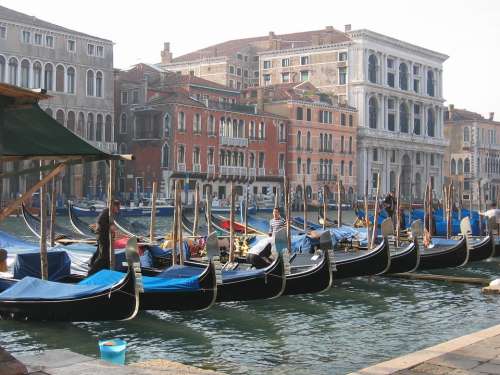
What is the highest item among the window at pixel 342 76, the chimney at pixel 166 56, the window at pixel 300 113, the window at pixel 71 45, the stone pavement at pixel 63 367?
the chimney at pixel 166 56

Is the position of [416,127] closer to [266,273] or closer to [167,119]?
[167,119]

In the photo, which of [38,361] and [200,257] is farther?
[200,257]

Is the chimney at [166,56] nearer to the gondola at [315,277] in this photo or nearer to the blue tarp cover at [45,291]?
the gondola at [315,277]

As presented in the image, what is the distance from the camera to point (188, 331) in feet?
20.4

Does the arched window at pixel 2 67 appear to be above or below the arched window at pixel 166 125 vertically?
above

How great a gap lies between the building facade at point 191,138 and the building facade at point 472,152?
1869 centimetres

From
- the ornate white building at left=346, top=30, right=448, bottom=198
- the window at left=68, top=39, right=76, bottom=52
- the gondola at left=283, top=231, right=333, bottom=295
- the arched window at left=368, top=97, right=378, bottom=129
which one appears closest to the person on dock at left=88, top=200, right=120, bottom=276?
the gondola at left=283, top=231, right=333, bottom=295

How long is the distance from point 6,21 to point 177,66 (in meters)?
15.8

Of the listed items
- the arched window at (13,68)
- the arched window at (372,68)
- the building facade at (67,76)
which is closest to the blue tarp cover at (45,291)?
the building facade at (67,76)

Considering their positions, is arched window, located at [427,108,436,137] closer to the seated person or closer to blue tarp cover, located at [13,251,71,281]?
the seated person

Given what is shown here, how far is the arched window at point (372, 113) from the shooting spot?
127 feet

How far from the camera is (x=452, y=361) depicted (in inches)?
153

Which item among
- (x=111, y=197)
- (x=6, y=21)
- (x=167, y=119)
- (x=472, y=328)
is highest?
(x=6, y=21)

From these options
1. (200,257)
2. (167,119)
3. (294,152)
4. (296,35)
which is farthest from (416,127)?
(200,257)
